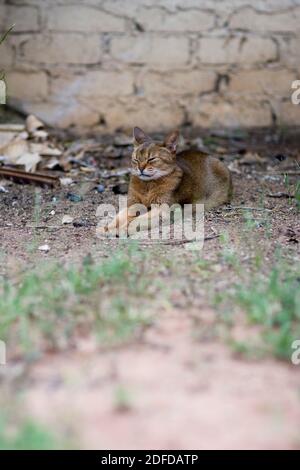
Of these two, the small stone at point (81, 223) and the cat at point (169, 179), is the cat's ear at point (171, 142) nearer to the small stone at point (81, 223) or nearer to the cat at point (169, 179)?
the cat at point (169, 179)

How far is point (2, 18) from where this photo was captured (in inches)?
298

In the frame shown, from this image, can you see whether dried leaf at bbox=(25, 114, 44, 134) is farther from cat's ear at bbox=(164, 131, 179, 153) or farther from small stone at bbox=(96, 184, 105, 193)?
cat's ear at bbox=(164, 131, 179, 153)

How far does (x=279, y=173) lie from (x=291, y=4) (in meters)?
1.76

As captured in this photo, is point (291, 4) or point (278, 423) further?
point (291, 4)

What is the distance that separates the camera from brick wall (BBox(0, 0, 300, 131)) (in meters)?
7.55

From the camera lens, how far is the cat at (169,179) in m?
5.63

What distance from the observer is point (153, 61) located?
765 centimetres

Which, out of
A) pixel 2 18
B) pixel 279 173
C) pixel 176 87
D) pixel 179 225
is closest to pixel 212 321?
pixel 179 225

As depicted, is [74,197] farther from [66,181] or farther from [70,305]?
[70,305]

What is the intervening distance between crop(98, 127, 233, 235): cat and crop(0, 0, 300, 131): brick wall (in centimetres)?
175

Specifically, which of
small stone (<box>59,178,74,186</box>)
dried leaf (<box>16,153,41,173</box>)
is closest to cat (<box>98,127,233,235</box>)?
small stone (<box>59,178,74,186</box>)

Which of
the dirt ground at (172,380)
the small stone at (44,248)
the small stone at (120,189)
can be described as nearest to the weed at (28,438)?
the dirt ground at (172,380)

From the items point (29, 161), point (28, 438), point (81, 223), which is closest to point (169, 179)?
point (81, 223)
